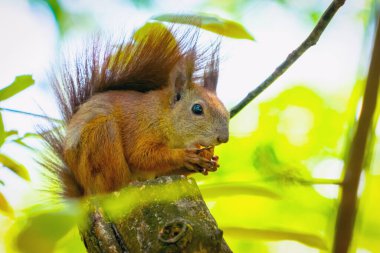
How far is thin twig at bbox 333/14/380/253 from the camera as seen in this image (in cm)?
32

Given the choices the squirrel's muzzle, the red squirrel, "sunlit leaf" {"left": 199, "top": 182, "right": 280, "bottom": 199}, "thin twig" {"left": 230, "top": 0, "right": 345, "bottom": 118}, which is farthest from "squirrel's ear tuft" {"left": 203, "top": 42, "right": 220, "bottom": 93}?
"sunlit leaf" {"left": 199, "top": 182, "right": 280, "bottom": 199}

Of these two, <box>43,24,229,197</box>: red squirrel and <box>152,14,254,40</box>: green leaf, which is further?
<box>43,24,229,197</box>: red squirrel

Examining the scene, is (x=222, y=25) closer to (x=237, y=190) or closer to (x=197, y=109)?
(x=237, y=190)

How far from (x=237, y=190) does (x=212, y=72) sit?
1.63 m

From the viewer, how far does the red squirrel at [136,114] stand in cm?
180

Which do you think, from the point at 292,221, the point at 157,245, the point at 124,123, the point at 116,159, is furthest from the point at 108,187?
the point at 292,221

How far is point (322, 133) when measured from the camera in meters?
0.67

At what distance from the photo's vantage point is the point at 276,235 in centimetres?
50

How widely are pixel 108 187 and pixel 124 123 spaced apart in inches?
11.8

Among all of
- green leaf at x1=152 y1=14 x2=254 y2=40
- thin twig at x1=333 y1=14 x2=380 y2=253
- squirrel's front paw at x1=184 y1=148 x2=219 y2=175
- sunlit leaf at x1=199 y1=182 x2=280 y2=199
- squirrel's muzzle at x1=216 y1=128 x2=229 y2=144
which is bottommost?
squirrel's front paw at x1=184 y1=148 x2=219 y2=175

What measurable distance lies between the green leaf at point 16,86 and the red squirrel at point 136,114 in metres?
0.65

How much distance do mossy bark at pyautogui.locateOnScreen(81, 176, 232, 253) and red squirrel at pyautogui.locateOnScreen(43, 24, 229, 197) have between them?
→ 2.03 feet

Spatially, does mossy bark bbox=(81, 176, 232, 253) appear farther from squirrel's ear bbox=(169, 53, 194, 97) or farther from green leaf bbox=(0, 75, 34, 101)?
squirrel's ear bbox=(169, 53, 194, 97)

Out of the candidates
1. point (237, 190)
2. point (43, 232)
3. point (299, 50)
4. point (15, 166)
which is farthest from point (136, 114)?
point (43, 232)
